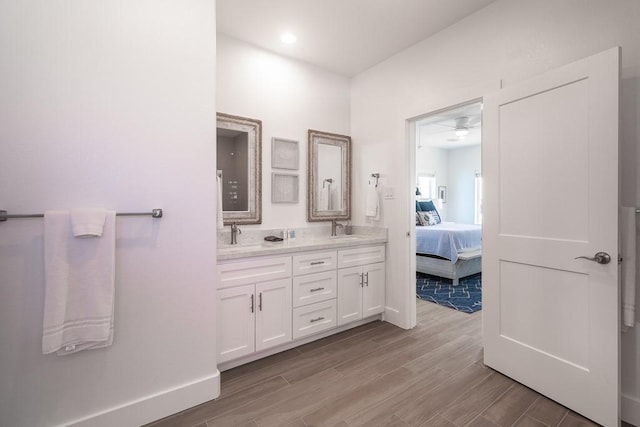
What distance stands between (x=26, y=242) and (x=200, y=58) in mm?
1361

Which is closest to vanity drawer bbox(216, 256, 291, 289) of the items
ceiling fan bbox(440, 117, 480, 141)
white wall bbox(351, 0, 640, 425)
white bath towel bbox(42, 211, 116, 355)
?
white bath towel bbox(42, 211, 116, 355)

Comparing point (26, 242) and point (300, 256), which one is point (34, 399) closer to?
point (26, 242)

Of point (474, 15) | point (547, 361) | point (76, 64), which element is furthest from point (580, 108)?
point (76, 64)

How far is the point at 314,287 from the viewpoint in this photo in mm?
2654

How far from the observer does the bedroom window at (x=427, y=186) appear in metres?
7.47

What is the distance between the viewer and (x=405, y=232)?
2.97 metres

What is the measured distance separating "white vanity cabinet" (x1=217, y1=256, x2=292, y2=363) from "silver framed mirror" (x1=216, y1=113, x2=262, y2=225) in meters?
0.62

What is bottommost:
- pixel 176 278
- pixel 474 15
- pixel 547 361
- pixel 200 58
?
pixel 547 361

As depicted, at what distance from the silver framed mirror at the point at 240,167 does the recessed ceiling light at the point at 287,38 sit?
77 cm

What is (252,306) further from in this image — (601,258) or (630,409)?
(630,409)

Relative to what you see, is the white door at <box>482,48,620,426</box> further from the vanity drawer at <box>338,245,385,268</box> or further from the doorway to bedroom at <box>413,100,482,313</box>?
the vanity drawer at <box>338,245,385,268</box>

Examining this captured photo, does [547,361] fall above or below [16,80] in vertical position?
below

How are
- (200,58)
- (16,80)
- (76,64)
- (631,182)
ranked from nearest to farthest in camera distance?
(16,80) → (76,64) → (631,182) → (200,58)

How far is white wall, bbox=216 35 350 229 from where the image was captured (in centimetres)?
274
